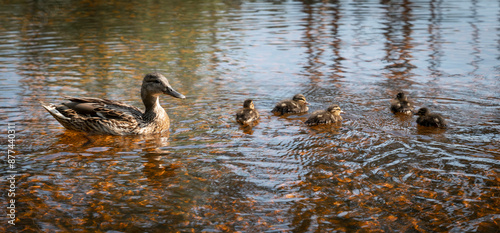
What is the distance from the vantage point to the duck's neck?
700 centimetres

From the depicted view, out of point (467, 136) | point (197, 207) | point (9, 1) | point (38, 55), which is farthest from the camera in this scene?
point (9, 1)

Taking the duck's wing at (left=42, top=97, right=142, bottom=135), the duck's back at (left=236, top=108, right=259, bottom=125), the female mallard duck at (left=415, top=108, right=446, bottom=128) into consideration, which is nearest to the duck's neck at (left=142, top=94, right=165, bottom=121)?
the duck's wing at (left=42, top=97, right=142, bottom=135)

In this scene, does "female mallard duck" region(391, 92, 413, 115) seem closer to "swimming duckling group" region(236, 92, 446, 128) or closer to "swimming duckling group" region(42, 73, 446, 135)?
"swimming duckling group" region(236, 92, 446, 128)

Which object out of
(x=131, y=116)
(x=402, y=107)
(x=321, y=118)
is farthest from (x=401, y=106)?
(x=131, y=116)

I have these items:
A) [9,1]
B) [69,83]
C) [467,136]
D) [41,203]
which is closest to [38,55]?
[69,83]

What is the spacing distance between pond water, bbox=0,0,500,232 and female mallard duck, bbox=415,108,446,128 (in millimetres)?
158

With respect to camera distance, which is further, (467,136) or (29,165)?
(467,136)

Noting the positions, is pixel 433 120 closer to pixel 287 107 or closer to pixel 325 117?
pixel 325 117

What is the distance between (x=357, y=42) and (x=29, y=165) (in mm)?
9605

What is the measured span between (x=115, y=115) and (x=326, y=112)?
105 inches

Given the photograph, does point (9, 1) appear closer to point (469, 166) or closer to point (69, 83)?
point (69, 83)

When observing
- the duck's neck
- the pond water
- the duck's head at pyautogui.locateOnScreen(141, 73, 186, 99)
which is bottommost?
the pond water

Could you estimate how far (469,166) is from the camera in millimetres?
5508

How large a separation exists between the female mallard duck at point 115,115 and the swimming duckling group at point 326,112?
971 mm
